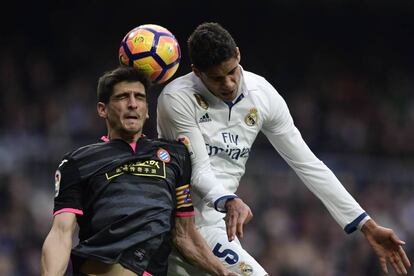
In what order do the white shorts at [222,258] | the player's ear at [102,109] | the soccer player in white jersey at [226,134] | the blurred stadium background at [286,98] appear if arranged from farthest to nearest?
the blurred stadium background at [286,98]
the white shorts at [222,258]
the soccer player in white jersey at [226,134]
the player's ear at [102,109]

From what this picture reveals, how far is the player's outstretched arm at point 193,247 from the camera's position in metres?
4.68

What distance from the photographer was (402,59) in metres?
16.3

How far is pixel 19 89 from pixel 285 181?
419 centimetres

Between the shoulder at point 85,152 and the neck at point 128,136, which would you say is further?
the neck at point 128,136

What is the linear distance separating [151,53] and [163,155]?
627mm

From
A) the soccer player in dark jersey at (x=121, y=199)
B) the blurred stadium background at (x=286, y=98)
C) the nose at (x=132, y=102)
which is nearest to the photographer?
the soccer player in dark jersey at (x=121, y=199)

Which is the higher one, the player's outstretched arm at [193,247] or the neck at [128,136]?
the neck at [128,136]

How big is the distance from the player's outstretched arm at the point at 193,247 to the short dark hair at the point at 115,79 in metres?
0.74

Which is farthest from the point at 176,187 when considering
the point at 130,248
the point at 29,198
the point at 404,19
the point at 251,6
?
the point at 404,19

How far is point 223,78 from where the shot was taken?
475cm

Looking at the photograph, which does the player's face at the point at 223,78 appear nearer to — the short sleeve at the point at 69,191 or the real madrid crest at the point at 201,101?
the real madrid crest at the point at 201,101

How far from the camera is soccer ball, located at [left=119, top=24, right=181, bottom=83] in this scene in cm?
490

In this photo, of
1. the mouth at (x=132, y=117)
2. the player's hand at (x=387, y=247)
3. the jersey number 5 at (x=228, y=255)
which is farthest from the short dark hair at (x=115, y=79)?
the player's hand at (x=387, y=247)

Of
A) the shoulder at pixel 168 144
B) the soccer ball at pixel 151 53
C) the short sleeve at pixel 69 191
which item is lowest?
the short sleeve at pixel 69 191
